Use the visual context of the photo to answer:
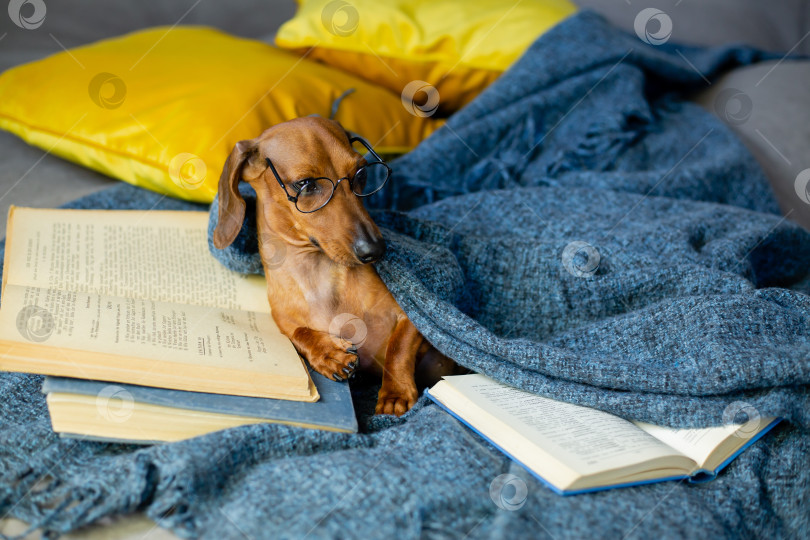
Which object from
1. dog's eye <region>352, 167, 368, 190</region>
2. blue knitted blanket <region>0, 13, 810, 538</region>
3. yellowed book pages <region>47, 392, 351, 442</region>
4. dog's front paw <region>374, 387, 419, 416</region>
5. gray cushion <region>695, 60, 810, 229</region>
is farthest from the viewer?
gray cushion <region>695, 60, 810, 229</region>

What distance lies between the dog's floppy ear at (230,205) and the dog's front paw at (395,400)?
1.37 ft

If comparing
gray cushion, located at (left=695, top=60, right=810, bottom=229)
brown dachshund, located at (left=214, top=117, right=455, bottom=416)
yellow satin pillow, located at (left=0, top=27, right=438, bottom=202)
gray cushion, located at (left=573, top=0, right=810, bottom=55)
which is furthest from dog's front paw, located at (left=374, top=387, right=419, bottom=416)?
gray cushion, located at (left=573, top=0, right=810, bottom=55)

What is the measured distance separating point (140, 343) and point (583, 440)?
69 centimetres

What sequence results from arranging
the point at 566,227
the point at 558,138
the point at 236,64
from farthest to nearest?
the point at 558,138, the point at 236,64, the point at 566,227

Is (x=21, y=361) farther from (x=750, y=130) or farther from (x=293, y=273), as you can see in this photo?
(x=750, y=130)

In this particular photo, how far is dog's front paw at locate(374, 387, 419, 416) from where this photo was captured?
1.21 m

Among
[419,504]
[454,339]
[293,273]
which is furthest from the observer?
[293,273]

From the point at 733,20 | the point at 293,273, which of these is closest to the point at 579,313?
the point at 293,273

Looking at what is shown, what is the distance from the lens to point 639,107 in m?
1.97

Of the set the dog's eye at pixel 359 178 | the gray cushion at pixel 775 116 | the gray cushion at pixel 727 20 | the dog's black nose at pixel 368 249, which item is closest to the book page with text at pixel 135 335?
the dog's black nose at pixel 368 249

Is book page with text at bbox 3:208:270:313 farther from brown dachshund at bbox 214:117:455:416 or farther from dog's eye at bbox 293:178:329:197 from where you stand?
dog's eye at bbox 293:178:329:197

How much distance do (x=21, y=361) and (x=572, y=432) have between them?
2.64 ft

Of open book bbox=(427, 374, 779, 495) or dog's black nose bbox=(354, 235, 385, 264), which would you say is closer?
open book bbox=(427, 374, 779, 495)

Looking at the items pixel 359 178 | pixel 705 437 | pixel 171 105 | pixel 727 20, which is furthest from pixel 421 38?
pixel 705 437
